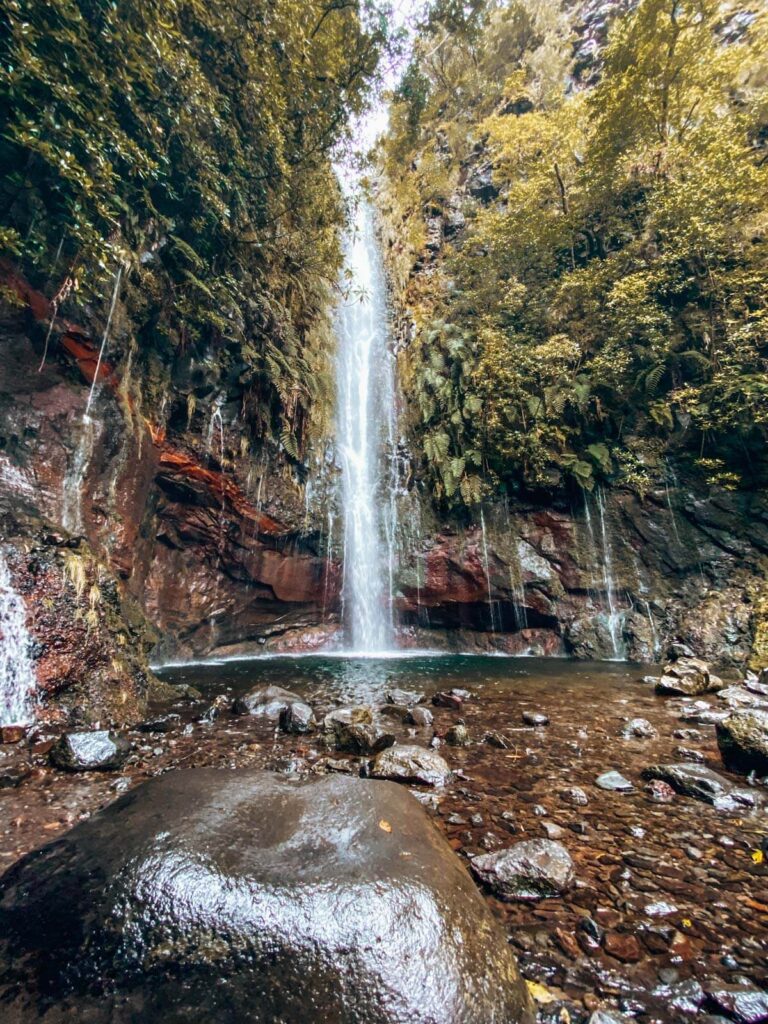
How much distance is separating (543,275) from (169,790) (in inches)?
721

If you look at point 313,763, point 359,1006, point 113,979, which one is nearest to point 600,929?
point 359,1006

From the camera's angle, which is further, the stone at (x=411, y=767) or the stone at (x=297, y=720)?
the stone at (x=297, y=720)

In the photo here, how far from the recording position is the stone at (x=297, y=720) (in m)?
5.21

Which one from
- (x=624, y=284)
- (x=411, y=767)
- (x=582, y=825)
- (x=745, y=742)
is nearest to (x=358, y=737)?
(x=411, y=767)

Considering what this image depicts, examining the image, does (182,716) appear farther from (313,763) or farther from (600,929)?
(600,929)

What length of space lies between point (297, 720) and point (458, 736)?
1920 mm

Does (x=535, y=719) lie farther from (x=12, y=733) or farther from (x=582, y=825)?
(x=12, y=733)

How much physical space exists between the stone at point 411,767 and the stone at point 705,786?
6.29 ft

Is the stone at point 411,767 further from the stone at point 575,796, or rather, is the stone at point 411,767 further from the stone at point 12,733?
the stone at point 12,733

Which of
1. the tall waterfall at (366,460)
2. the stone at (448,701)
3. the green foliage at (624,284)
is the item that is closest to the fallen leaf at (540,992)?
the stone at (448,701)

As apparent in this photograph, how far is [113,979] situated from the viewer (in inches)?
59.2

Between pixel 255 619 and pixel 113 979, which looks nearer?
pixel 113 979

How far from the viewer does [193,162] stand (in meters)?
8.29

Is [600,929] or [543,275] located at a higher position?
[543,275]
